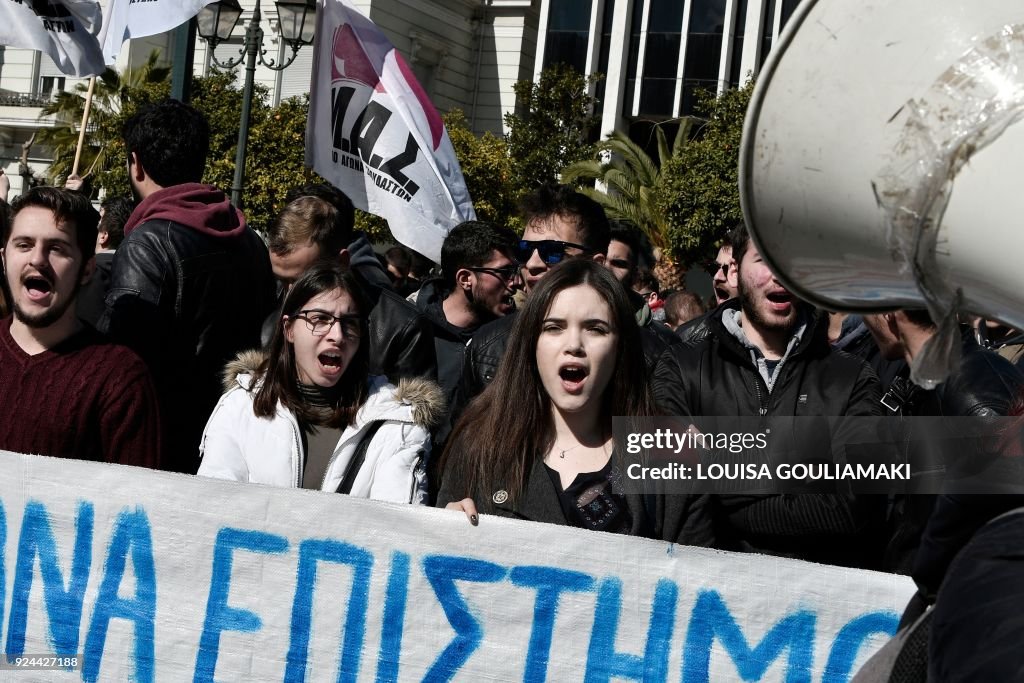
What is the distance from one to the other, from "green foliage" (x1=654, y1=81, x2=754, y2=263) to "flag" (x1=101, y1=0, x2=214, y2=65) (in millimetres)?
18645

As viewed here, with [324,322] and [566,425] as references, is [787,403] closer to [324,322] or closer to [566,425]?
[566,425]

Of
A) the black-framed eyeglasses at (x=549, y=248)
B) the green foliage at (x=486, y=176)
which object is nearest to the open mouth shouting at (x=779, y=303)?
the black-framed eyeglasses at (x=549, y=248)

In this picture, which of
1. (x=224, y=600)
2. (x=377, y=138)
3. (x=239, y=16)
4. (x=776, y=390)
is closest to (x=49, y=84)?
(x=239, y=16)

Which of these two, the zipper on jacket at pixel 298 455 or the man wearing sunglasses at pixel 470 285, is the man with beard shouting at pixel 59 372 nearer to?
the zipper on jacket at pixel 298 455

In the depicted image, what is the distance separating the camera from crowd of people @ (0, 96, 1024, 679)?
10.0 feet

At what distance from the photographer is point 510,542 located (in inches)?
119

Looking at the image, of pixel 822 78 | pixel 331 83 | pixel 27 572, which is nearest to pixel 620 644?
pixel 27 572

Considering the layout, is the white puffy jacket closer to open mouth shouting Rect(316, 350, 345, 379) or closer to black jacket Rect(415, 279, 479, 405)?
open mouth shouting Rect(316, 350, 345, 379)

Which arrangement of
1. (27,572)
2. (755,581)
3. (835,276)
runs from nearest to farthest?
1. (835,276)
2. (755,581)
3. (27,572)

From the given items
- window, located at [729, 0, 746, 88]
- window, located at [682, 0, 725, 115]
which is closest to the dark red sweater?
window, located at [682, 0, 725, 115]

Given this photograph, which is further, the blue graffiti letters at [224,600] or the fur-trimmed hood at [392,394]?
the fur-trimmed hood at [392,394]

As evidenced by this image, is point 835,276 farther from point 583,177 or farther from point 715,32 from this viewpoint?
point 715,32

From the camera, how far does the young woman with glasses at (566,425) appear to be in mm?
3029

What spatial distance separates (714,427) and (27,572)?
73.0 inches
